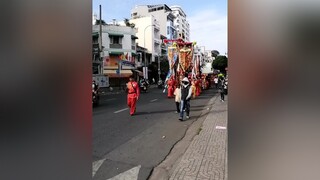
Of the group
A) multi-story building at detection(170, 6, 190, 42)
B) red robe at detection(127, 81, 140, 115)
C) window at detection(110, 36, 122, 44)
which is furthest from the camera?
multi-story building at detection(170, 6, 190, 42)

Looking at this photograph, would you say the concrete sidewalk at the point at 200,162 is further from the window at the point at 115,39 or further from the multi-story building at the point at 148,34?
the multi-story building at the point at 148,34

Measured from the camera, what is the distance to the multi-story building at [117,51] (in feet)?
155

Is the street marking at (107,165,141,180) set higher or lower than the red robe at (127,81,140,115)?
lower

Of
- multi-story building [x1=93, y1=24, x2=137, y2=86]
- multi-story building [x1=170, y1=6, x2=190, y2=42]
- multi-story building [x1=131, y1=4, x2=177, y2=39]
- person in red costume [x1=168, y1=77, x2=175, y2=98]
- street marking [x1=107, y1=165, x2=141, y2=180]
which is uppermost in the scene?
multi-story building [x1=170, y1=6, x2=190, y2=42]

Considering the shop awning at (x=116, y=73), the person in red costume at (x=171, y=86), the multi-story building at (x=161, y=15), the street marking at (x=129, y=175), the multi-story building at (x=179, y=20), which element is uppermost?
the multi-story building at (x=179, y=20)

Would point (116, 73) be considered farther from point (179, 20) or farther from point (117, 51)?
point (179, 20)

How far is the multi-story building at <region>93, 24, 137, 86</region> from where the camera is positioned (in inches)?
1864

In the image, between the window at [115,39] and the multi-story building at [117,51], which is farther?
the window at [115,39]

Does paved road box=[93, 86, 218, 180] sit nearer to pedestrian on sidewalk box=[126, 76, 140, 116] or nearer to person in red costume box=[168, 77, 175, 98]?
pedestrian on sidewalk box=[126, 76, 140, 116]

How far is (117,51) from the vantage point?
162 ft

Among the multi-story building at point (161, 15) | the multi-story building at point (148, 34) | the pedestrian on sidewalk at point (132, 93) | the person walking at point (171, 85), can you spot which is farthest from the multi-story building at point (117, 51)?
the pedestrian on sidewalk at point (132, 93)

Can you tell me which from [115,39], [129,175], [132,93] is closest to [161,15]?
[115,39]

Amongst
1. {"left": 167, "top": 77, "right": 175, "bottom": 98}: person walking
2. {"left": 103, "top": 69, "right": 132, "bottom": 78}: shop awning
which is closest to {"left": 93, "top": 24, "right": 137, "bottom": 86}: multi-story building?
{"left": 103, "top": 69, "right": 132, "bottom": 78}: shop awning
